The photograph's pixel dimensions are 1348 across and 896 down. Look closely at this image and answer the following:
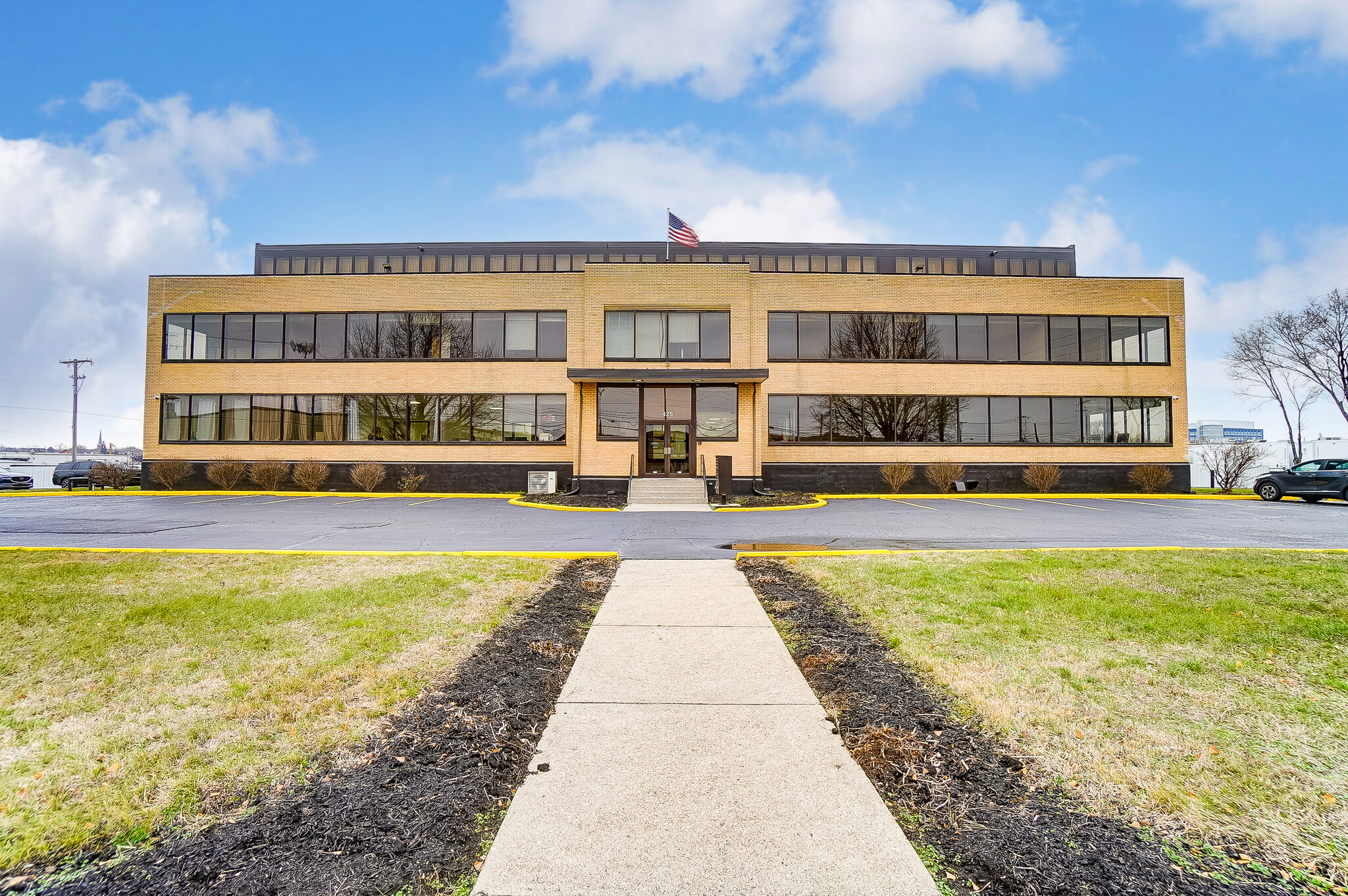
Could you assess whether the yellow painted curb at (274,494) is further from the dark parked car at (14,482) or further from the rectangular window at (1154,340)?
the rectangular window at (1154,340)

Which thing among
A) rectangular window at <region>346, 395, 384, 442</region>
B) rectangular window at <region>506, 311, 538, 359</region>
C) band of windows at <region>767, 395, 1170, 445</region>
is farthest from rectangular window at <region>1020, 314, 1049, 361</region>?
rectangular window at <region>346, 395, 384, 442</region>

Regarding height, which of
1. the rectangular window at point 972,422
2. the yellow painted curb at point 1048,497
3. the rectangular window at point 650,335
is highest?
the rectangular window at point 650,335

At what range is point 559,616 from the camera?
5953mm

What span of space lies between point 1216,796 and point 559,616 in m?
4.72

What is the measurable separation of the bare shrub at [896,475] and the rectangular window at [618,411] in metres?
10.3

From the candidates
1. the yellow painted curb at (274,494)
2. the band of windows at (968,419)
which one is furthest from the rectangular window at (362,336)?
the band of windows at (968,419)

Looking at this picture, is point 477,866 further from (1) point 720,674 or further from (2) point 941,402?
(2) point 941,402

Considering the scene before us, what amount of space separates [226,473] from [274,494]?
3.47 metres

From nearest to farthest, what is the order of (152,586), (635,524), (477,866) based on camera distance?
(477,866)
(152,586)
(635,524)

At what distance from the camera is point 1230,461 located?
28.0 meters

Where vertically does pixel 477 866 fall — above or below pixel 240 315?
below

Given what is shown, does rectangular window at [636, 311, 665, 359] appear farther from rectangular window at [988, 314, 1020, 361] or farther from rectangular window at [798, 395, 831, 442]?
rectangular window at [988, 314, 1020, 361]

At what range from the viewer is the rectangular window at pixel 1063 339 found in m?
26.8

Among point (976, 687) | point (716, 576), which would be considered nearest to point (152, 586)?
point (716, 576)
